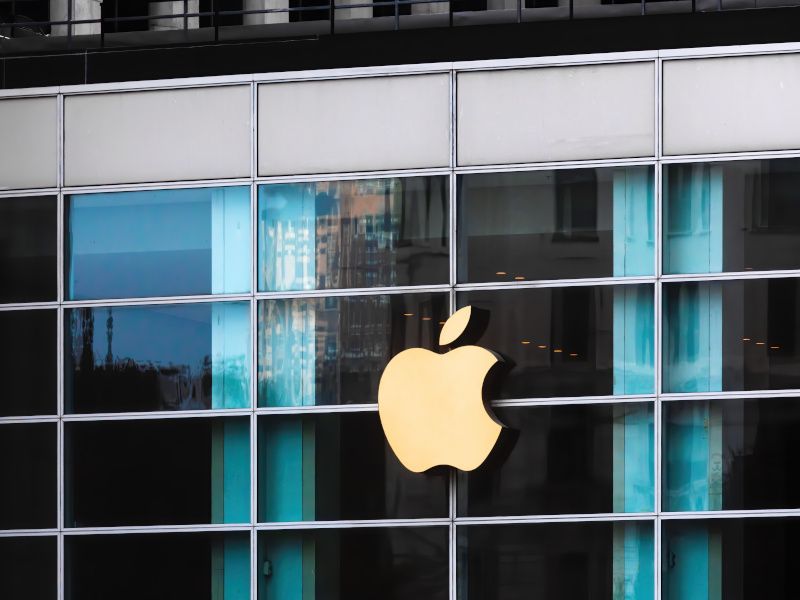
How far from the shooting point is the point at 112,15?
22.6 metres

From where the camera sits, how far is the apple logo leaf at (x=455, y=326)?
55.2 feet

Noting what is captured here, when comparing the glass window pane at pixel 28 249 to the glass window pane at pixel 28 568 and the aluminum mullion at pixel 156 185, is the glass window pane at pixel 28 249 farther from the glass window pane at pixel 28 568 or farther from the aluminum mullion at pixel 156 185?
the glass window pane at pixel 28 568

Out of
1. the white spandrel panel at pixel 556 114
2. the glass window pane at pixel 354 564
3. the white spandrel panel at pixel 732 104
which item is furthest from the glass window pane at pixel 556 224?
the glass window pane at pixel 354 564

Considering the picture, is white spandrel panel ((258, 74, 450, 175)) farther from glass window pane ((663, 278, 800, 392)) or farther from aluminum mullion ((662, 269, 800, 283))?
glass window pane ((663, 278, 800, 392))

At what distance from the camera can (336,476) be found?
17.3m

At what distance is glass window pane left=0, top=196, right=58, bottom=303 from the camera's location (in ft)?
59.8

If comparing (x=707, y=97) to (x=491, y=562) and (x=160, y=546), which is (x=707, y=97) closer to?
(x=491, y=562)

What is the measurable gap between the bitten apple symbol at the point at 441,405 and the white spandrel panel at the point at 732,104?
3.49m

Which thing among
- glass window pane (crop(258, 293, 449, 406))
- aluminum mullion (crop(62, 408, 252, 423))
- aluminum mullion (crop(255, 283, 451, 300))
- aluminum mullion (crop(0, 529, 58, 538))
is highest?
aluminum mullion (crop(255, 283, 451, 300))

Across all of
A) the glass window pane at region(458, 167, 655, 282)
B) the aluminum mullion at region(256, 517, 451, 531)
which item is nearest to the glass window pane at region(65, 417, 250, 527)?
the aluminum mullion at region(256, 517, 451, 531)

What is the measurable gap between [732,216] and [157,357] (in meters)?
7.53

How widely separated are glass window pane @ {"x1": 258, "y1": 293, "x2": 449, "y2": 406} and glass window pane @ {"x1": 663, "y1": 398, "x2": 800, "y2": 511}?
3.25 metres

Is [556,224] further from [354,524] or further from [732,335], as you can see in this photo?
[354,524]

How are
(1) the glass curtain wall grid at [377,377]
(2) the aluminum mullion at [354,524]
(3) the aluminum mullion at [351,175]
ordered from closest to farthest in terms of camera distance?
(1) the glass curtain wall grid at [377,377] < (2) the aluminum mullion at [354,524] < (3) the aluminum mullion at [351,175]
